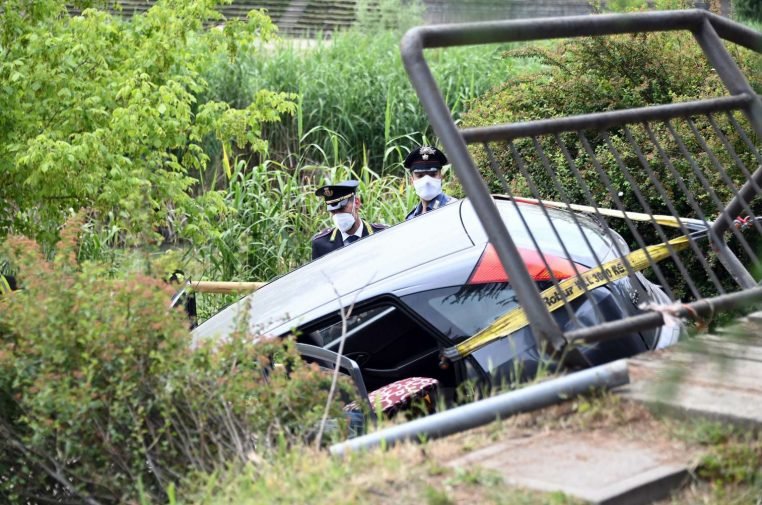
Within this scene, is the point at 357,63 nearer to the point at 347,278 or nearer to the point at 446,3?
the point at 347,278

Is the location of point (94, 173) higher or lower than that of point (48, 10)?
lower

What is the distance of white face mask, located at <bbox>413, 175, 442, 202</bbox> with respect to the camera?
786 cm

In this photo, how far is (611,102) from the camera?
7.32 meters

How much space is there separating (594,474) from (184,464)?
118 centimetres

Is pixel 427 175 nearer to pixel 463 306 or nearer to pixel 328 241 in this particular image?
pixel 328 241

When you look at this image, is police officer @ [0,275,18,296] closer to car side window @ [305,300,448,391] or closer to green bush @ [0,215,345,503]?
green bush @ [0,215,345,503]

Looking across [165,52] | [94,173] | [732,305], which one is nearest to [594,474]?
[732,305]

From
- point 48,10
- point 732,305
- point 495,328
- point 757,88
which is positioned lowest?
point 495,328

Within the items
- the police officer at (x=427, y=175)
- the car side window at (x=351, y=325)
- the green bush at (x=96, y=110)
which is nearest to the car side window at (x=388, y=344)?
the car side window at (x=351, y=325)

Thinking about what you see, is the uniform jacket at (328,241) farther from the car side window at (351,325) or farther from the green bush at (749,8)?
Answer: the green bush at (749,8)

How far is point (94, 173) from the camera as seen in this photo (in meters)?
7.04

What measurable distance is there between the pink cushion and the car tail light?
49 cm

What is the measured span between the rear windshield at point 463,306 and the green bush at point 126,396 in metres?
1.23

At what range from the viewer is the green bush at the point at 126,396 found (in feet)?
9.36
